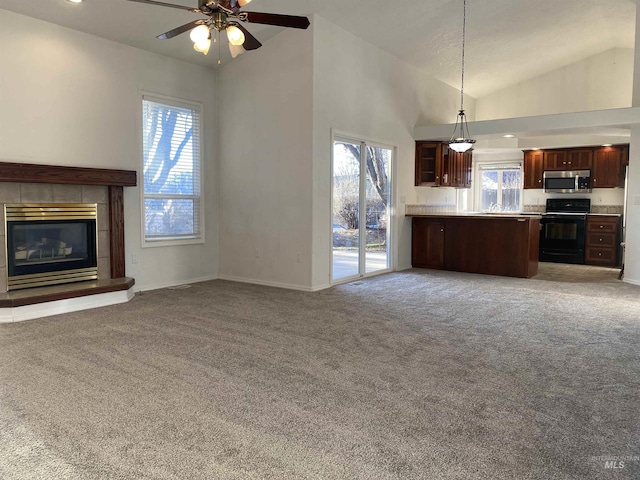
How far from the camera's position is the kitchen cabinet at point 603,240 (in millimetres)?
8445

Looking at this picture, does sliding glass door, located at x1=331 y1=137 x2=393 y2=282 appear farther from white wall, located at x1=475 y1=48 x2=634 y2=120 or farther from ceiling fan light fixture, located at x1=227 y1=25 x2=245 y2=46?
white wall, located at x1=475 y1=48 x2=634 y2=120

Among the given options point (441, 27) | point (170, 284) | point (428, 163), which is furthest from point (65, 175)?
point (428, 163)

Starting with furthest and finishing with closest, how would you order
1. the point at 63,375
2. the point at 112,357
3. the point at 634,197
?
1. the point at 634,197
2. the point at 112,357
3. the point at 63,375

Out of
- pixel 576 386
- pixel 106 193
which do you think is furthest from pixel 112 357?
pixel 576 386

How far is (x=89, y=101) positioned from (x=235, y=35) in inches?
113

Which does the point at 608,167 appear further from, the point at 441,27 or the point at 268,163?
the point at 268,163

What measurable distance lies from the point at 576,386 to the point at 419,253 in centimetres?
517

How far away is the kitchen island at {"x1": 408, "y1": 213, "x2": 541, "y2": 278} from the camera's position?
6941 mm

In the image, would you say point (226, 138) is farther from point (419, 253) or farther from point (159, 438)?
point (159, 438)

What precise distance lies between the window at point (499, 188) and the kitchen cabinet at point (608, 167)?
156cm

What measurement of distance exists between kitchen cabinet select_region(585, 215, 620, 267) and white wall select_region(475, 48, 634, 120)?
6.79 ft

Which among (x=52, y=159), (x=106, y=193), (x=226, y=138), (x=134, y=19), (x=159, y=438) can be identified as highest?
(x=134, y=19)

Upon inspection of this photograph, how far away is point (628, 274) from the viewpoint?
21.5ft

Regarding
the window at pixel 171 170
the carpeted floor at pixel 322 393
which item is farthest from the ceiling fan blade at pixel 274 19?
the window at pixel 171 170
